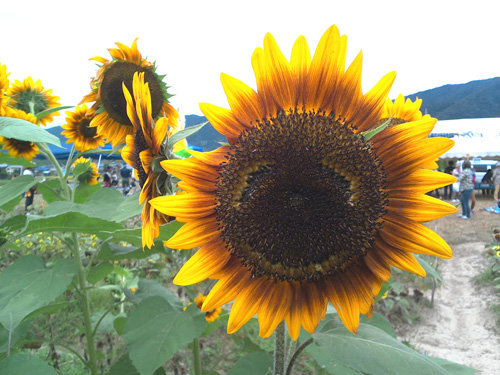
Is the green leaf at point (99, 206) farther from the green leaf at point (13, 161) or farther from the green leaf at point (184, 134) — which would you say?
the green leaf at point (13, 161)

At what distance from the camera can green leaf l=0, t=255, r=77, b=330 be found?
1221 millimetres

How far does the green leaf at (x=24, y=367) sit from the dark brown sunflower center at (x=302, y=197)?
0.59 meters

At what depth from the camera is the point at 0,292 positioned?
1.35 metres

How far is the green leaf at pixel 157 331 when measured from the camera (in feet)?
4.23

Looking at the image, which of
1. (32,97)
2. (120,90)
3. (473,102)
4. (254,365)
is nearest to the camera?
(254,365)

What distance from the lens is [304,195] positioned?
31.6 inches

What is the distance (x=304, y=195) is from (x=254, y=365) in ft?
2.39

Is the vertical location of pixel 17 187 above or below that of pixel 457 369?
above

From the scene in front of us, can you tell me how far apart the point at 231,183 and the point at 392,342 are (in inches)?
21.2

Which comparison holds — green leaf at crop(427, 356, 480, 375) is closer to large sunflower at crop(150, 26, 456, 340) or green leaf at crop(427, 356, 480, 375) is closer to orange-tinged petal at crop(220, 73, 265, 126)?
large sunflower at crop(150, 26, 456, 340)

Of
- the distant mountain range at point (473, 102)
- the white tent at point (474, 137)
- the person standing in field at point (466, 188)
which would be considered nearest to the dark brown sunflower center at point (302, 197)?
the person standing in field at point (466, 188)

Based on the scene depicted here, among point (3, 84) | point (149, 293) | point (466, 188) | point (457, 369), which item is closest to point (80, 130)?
point (3, 84)

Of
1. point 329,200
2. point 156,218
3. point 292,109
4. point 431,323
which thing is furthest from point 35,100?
point 431,323

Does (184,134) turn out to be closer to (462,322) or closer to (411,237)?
(411,237)
